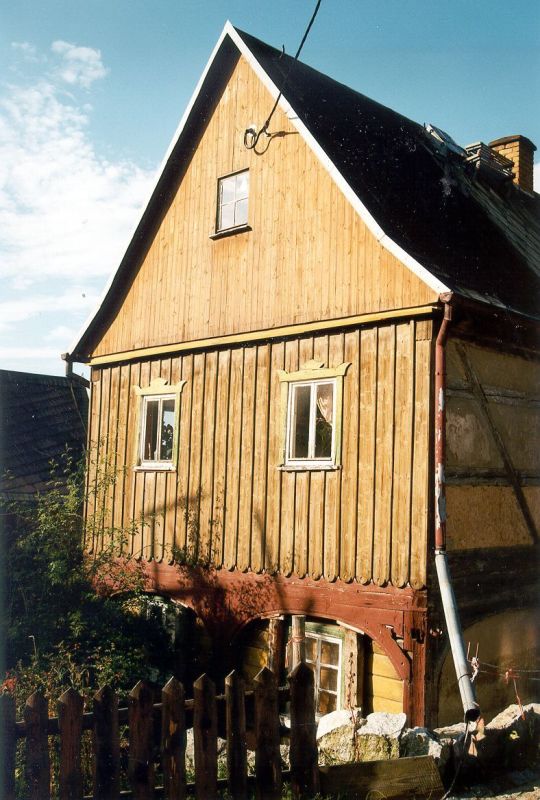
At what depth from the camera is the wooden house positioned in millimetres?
9031

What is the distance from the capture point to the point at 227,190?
11758 millimetres

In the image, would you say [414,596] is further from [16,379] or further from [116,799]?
[16,379]

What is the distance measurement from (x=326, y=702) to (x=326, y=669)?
0.38 metres

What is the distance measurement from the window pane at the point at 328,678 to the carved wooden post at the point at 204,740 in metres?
4.18

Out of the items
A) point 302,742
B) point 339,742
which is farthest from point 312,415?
point 302,742

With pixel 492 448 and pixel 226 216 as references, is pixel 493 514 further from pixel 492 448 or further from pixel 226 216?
pixel 226 216

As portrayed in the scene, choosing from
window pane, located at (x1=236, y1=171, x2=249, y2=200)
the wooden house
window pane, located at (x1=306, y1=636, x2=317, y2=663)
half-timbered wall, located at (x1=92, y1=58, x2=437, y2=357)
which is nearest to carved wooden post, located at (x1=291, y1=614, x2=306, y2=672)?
the wooden house

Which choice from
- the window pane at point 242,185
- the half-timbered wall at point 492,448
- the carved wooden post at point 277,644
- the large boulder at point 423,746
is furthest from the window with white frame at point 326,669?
the window pane at point 242,185

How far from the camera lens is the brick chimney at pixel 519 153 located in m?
16.9

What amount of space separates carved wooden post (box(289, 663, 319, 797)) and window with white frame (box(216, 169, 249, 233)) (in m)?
7.26

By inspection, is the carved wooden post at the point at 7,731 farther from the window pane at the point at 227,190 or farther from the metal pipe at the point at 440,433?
the window pane at the point at 227,190

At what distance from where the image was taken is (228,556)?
35.1 ft

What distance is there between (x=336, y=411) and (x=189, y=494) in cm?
291

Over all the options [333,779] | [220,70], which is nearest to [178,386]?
[220,70]
